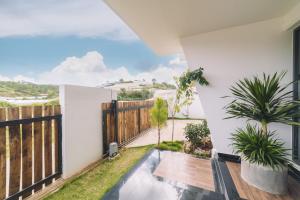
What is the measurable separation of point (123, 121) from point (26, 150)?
272cm

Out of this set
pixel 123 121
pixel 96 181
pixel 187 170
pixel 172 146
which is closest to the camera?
pixel 96 181

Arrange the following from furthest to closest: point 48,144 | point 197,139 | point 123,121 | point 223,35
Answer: point 123,121
point 197,139
point 223,35
point 48,144

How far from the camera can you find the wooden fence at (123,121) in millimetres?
3935

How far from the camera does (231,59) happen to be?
3021 millimetres

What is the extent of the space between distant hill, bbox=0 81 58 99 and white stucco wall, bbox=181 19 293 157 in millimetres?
3296

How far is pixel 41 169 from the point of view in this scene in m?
2.47

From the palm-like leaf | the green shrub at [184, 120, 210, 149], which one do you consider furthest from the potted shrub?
the palm-like leaf

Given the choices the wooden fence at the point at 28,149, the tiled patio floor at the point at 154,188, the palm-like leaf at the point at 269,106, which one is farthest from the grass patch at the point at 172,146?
the wooden fence at the point at 28,149

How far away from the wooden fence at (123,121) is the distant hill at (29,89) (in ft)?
4.04

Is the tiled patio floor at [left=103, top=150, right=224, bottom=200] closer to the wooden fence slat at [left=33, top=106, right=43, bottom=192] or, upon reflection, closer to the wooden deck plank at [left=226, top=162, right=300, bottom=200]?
the wooden deck plank at [left=226, top=162, right=300, bottom=200]

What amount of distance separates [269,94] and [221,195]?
1804 millimetres

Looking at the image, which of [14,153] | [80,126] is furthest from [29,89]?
[14,153]

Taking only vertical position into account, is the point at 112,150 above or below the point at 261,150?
below

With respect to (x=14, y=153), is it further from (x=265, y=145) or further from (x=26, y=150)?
(x=265, y=145)
